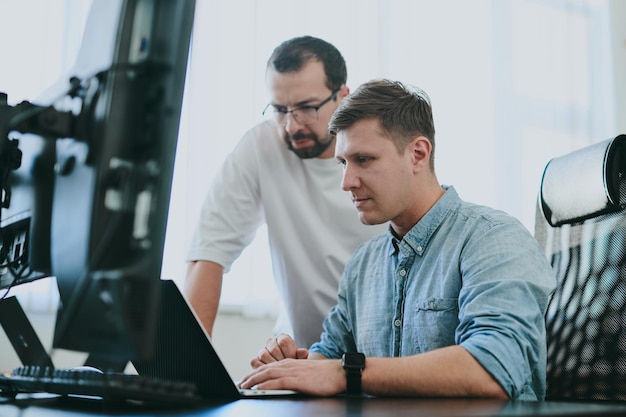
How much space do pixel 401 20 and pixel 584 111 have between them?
1.08 m

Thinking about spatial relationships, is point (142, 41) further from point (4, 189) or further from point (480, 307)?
point (480, 307)

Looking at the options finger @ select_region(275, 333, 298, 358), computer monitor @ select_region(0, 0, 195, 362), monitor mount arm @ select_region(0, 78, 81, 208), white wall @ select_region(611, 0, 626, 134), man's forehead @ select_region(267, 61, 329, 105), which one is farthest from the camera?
white wall @ select_region(611, 0, 626, 134)

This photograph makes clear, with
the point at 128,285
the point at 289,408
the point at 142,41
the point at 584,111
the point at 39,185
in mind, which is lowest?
the point at 289,408

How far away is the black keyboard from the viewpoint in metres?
0.63

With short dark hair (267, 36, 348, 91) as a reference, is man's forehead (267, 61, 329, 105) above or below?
below

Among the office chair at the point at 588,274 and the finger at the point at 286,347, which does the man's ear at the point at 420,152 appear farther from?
the finger at the point at 286,347

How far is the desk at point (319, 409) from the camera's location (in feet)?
2.23

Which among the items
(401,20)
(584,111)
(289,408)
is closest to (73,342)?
(289,408)

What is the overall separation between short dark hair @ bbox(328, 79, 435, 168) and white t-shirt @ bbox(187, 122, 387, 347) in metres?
0.51

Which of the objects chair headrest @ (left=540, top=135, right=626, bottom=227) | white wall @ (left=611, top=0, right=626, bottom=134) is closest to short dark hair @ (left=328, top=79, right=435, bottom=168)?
chair headrest @ (left=540, top=135, right=626, bottom=227)

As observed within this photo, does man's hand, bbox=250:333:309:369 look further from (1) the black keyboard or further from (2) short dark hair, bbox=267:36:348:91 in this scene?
(2) short dark hair, bbox=267:36:348:91

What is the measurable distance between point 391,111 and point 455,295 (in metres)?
0.44

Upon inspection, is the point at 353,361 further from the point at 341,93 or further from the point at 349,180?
the point at 341,93

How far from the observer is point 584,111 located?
3.51 meters
